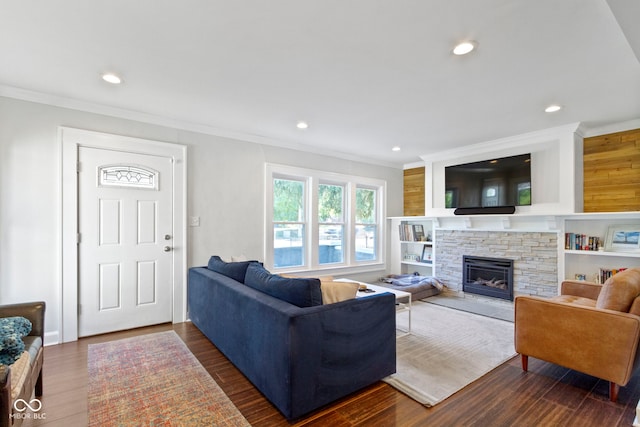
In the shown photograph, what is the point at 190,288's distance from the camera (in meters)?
3.54

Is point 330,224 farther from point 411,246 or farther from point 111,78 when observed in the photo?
point 111,78

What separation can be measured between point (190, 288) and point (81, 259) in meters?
1.12

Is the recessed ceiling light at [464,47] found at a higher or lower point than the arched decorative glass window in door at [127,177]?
higher

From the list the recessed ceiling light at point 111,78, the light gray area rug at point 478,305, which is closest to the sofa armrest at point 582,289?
the light gray area rug at point 478,305

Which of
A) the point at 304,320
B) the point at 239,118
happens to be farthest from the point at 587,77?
the point at 239,118

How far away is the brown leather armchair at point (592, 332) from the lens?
2055 millimetres

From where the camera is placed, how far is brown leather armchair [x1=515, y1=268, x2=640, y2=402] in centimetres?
205

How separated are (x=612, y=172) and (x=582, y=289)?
1.68 metres

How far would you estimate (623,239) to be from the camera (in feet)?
11.7

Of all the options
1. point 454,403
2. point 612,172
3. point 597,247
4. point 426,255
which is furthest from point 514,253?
point 454,403

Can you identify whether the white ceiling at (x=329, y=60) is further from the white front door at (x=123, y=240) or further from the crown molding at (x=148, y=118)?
the white front door at (x=123, y=240)

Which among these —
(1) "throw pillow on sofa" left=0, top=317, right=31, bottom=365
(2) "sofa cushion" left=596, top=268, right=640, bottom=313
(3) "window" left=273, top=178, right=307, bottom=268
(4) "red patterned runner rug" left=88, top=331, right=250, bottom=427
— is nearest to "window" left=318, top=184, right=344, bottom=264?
(3) "window" left=273, top=178, right=307, bottom=268

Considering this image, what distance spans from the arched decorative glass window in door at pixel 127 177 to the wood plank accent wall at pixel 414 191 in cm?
458

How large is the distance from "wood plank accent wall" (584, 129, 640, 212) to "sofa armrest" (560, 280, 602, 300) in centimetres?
125
